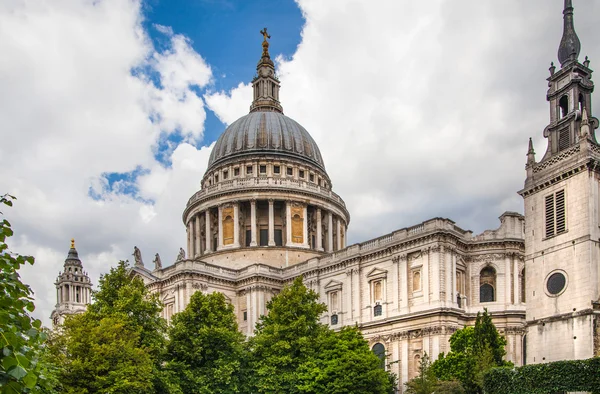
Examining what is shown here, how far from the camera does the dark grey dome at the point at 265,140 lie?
8738 centimetres

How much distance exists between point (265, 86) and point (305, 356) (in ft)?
200

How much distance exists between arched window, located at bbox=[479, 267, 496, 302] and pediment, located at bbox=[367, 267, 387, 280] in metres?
9.01

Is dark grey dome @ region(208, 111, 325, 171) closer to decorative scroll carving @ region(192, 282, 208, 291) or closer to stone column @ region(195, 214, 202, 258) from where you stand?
stone column @ region(195, 214, 202, 258)

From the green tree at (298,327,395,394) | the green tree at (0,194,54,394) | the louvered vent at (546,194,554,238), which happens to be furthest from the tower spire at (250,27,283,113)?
the green tree at (0,194,54,394)

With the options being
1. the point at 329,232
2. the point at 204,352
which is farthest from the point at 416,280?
the point at 329,232

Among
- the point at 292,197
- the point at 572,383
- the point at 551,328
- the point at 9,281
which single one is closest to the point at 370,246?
the point at 292,197

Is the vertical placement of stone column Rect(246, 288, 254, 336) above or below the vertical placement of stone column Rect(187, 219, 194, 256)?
below

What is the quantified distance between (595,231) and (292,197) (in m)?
47.4

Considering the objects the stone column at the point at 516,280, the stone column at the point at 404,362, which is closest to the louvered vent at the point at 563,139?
the stone column at the point at 516,280

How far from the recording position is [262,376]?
Answer: 1686 inches

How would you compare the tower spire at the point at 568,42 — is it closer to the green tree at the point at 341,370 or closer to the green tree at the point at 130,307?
the green tree at the point at 341,370

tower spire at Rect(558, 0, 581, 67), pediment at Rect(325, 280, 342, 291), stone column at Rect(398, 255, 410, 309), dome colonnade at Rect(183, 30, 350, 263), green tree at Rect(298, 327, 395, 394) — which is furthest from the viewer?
dome colonnade at Rect(183, 30, 350, 263)

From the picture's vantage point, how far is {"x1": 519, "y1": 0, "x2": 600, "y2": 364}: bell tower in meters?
37.0

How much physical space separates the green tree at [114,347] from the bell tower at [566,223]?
23.4 meters
